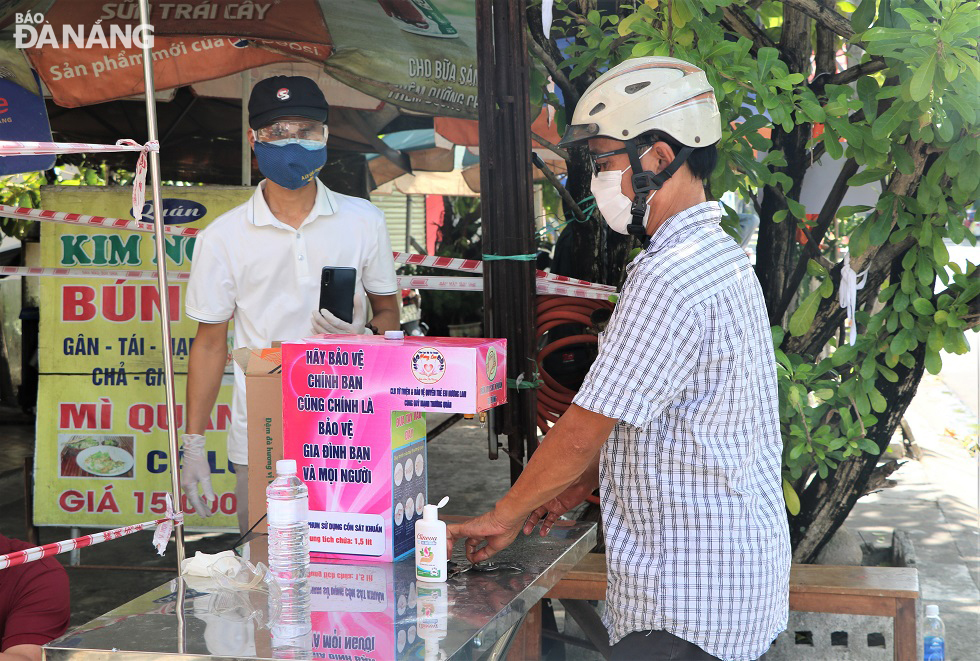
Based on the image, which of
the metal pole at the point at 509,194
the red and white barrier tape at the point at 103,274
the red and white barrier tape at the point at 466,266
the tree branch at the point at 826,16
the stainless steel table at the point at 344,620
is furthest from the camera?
the red and white barrier tape at the point at 103,274

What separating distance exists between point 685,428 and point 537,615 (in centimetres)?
198

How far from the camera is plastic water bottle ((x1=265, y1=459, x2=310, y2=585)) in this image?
7.26 ft

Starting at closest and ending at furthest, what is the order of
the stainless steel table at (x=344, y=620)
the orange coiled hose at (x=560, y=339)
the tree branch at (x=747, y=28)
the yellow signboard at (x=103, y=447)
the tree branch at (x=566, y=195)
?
the stainless steel table at (x=344, y=620) → the tree branch at (x=747, y=28) → the orange coiled hose at (x=560, y=339) → the tree branch at (x=566, y=195) → the yellow signboard at (x=103, y=447)

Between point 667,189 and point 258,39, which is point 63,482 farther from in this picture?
point 667,189

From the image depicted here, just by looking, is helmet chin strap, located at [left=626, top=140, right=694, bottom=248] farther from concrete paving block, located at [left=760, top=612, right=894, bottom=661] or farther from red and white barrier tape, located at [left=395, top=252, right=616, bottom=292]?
concrete paving block, located at [left=760, top=612, right=894, bottom=661]

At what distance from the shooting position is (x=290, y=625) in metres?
2.01

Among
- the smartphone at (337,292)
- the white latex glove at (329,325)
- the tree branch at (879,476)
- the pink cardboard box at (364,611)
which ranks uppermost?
the smartphone at (337,292)

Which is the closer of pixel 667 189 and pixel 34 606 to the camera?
pixel 667 189

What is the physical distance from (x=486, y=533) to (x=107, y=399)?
3.70 meters

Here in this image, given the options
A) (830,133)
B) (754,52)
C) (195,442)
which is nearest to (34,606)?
(195,442)

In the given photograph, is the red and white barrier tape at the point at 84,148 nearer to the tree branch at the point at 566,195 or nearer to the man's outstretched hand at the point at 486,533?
the man's outstretched hand at the point at 486,533

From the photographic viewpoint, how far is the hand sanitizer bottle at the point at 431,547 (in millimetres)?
2227

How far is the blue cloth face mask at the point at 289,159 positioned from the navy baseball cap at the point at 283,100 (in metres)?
0.08

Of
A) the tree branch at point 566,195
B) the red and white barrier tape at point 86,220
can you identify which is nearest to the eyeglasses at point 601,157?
the tree branch at point 566,195
